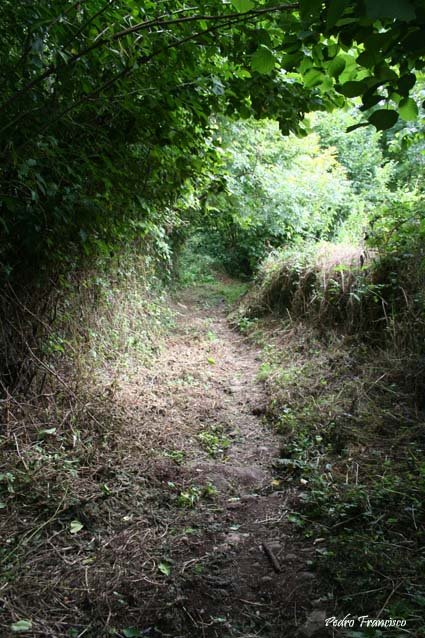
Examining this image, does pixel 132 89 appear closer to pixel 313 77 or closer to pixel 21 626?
pixel 313 77

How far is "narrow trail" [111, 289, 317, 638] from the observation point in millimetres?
1971

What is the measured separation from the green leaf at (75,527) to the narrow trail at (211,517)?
9.2 inches

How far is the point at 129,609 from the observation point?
6.44 ft

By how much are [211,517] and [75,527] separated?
83cm

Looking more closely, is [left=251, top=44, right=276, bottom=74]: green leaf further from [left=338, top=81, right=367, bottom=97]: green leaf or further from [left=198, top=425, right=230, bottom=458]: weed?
[left=198, top=425, right=230, bottom=458]: weed

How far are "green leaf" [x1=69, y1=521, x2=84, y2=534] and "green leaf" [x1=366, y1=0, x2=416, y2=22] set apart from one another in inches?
105

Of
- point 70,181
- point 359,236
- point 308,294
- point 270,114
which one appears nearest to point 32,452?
point 70,181

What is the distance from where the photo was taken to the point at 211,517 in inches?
105

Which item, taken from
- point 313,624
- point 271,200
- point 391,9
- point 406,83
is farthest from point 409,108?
point 271,200

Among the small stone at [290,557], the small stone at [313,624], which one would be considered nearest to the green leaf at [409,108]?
the small stone at [313,624]

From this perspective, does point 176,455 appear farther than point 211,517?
Yes

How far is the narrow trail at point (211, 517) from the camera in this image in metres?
1.97

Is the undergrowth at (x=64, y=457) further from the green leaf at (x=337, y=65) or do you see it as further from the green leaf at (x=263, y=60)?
the green leaf at (x=337, y=65)

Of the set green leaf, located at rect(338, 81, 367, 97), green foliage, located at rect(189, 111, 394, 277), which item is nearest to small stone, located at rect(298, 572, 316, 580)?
green leaf, located at rect(338, 81, 367, 97)
